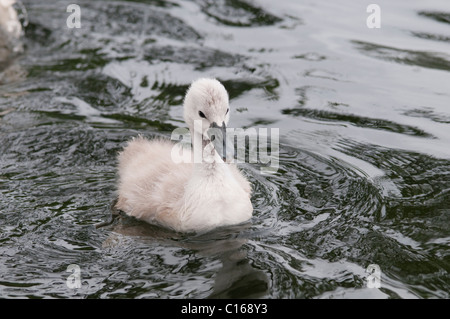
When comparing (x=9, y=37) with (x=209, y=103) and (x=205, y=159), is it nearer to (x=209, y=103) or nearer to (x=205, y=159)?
(x=205, y=159)

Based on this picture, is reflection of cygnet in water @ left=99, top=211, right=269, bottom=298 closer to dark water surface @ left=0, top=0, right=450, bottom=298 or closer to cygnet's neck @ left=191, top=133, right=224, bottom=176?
dark water surface @ left=0, top=0, right=450, bottom=298

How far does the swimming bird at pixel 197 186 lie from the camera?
572 cm

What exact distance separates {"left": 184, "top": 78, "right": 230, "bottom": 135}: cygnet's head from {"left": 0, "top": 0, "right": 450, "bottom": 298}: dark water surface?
848mm

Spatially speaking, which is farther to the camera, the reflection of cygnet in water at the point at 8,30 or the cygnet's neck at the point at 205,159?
the reflection of cygnet in water at the point at 8,30

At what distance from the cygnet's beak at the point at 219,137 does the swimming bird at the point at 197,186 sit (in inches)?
0.4

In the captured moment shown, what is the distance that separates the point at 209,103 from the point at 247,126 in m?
2.04

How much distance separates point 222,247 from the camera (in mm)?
5586

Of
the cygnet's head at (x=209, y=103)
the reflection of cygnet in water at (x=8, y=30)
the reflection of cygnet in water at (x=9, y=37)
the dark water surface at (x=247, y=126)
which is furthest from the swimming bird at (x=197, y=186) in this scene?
Answer: the reflection of cygnet in water at (x=8, y=30)

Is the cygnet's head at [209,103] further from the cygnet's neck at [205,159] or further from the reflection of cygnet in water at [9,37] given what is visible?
the reflection of cygnet in water at [9,37]

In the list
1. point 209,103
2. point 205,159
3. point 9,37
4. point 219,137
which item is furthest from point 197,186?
point 9,37

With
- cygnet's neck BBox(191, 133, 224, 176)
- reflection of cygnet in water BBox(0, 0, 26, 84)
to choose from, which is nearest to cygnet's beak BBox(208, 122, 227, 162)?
cygnet's neck BBox(191, 133, 224, 176)

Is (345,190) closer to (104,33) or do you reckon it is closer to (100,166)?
(100,166)

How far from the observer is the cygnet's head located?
18.5 ft
